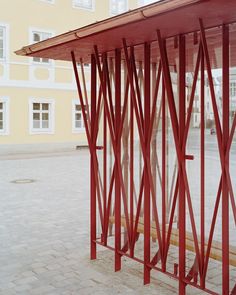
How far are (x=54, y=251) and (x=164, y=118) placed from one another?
202 cm

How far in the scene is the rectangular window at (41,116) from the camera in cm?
1817

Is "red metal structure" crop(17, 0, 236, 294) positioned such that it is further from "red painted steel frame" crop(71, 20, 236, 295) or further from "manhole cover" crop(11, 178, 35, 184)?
"manhole cover" crop(11, 178, 35, 184)

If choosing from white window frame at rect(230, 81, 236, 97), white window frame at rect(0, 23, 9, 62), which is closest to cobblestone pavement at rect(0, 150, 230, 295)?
white window frame at rect(230, 81, 236, 97)

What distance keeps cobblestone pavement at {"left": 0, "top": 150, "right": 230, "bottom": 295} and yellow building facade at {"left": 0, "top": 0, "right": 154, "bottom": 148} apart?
28.5 feet

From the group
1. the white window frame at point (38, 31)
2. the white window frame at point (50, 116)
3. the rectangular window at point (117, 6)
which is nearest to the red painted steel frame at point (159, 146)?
the white window frame at point (50, 116)

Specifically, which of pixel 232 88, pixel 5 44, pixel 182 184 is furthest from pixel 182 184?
pixel 5 44

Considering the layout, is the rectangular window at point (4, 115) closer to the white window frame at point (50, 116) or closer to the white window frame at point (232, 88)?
the white window frame at point (50, 116)

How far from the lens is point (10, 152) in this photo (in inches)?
681

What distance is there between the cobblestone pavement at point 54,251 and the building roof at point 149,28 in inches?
83.4

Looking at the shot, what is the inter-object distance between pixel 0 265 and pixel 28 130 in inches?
551

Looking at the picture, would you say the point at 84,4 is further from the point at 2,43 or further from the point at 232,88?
the point at 232,88

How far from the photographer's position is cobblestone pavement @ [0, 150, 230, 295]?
149 inches

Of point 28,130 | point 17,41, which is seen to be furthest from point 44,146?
point 17,41

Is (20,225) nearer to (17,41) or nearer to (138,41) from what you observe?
(138,41)
